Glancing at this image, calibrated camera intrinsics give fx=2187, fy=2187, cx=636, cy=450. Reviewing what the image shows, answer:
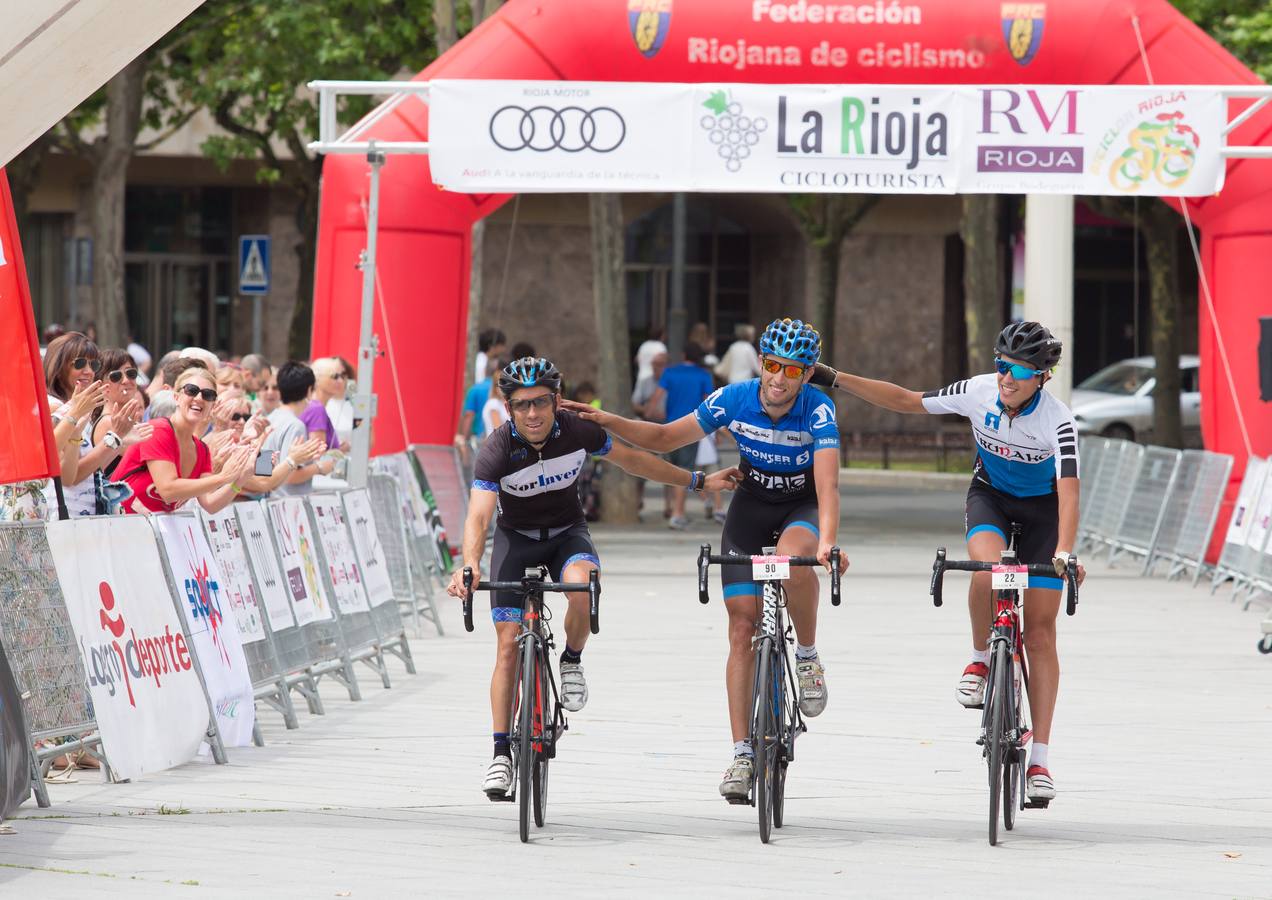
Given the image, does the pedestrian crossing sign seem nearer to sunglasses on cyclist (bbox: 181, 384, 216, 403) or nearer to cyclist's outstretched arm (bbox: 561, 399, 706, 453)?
sunglasses on cyclist (bbox: 181, 384, 216, 403)

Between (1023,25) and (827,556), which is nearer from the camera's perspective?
(827,556)

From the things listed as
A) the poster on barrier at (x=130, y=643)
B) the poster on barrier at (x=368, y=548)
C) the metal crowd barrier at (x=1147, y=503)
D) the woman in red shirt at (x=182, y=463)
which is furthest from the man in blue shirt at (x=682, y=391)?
the poster on barrier at (x=130, y=643)

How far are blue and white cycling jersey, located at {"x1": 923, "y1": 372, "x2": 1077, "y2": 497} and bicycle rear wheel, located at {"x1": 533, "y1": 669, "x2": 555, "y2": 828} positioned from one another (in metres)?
1.85

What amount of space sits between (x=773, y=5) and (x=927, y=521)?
9.03 m

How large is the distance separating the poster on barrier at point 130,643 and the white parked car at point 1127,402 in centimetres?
2625

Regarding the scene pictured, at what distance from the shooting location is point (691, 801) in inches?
336

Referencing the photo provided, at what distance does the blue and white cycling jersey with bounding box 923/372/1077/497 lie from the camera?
26.5 ft

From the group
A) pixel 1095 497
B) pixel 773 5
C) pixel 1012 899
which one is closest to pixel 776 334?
pixel 1012 899

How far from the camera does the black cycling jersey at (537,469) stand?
7.99 metres

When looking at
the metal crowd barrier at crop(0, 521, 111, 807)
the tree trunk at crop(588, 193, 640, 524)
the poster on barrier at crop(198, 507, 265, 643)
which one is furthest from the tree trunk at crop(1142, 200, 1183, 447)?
the metal crowd barrier at crop(0, 521, 111, 807)

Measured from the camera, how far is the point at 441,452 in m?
17.8

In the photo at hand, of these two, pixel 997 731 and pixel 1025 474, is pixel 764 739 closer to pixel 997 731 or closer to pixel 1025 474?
pixel 997 731

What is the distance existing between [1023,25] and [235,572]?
9.58 m

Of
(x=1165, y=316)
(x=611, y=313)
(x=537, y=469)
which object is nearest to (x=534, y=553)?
(x=537, y=469)
